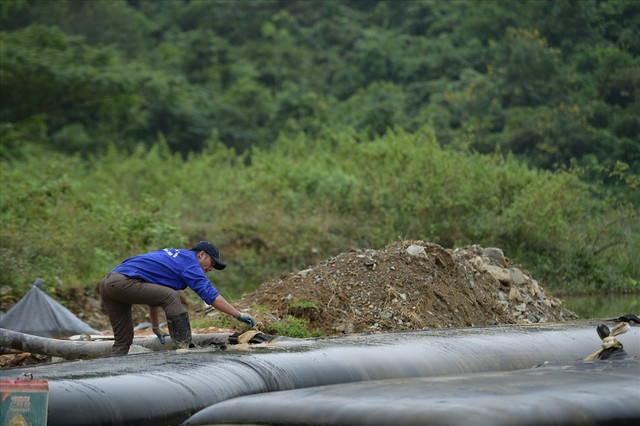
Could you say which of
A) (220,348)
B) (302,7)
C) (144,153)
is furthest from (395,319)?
(302,7)

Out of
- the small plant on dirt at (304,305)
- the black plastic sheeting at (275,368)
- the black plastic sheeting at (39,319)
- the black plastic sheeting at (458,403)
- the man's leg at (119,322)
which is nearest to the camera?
the black plastic sheeting at (458,403)

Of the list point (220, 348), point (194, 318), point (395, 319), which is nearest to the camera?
point (220, 348)

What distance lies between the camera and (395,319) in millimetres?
10703

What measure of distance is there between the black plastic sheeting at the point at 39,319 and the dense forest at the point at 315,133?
113 inches

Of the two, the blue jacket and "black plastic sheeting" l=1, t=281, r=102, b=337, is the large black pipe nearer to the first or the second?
the blue jacket

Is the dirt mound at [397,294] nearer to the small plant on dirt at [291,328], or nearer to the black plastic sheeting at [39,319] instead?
the small plant on dirt at [291,328]

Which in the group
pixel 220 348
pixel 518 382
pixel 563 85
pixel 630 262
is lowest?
pixel 630 262

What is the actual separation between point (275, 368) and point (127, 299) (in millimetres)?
2077

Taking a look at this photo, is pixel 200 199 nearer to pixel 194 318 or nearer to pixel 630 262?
pixel 630 262

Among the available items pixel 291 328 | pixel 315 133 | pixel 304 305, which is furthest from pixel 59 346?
pixel 315 133

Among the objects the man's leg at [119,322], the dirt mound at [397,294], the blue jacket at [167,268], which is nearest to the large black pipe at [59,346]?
the man's leg at [119,322]

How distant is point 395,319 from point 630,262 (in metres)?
9.98

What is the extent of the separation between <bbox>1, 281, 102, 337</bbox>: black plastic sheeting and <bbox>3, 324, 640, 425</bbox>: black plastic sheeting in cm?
503

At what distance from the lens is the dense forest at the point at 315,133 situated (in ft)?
63.5
